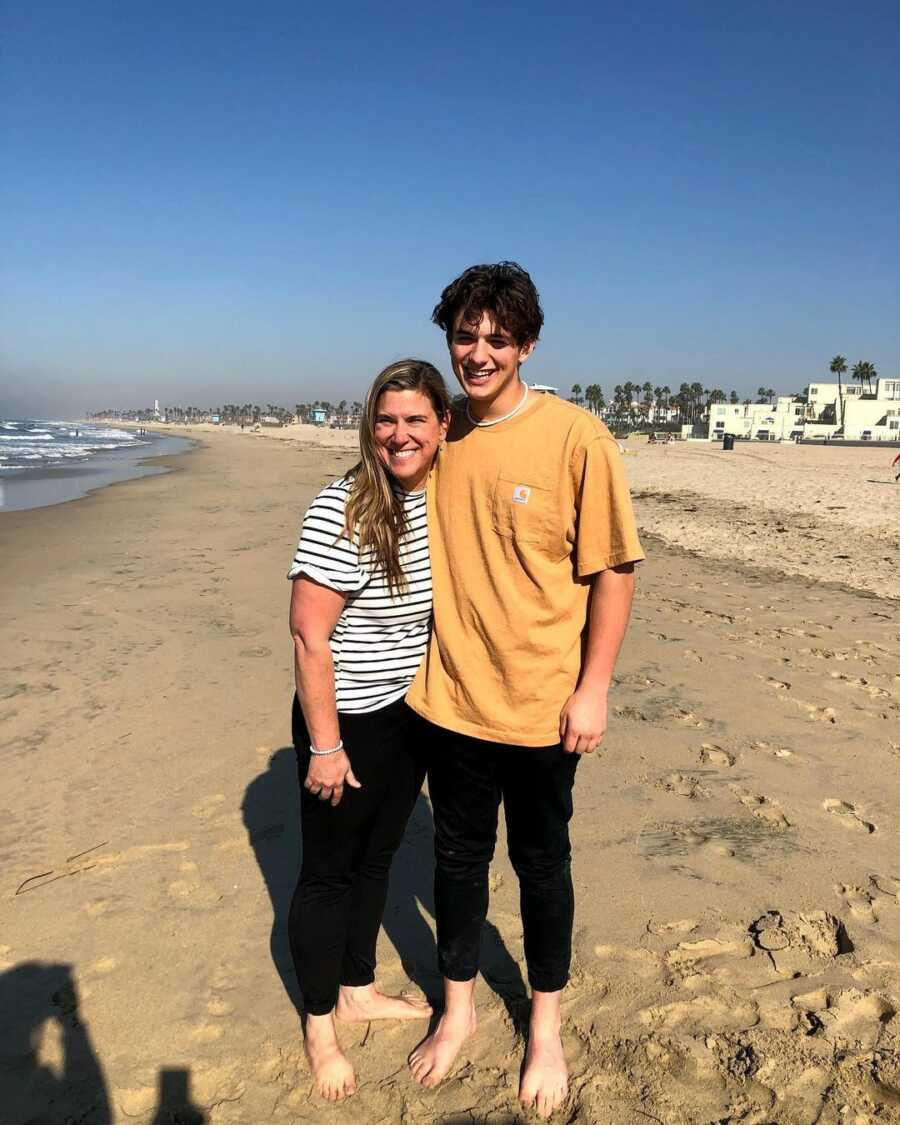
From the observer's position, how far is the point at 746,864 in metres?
2.95

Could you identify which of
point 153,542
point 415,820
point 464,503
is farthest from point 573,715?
point 153,542

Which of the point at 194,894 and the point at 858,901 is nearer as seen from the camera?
the point at 858,901

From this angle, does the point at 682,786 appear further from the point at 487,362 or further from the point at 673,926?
the point at 487,362

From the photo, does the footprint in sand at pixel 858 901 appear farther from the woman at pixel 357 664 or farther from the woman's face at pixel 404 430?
the woman's face at pixel 404 430

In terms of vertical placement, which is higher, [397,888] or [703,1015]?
[703,1015]

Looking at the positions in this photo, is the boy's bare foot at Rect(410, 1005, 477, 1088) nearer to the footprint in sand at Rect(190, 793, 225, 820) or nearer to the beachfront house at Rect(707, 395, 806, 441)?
the footprint in sand at Rect(190, 793, 225, 820)

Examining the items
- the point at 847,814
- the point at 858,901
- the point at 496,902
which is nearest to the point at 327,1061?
the point at 496,902

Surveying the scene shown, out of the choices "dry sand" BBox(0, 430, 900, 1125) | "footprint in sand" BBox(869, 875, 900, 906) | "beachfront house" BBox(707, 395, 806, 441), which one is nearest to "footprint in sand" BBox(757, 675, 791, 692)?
"dry sand" BBox(0, 430, 900, 1125)

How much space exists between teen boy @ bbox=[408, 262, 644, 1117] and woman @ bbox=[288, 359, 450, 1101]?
82 mm

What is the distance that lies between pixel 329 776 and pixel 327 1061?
89cm

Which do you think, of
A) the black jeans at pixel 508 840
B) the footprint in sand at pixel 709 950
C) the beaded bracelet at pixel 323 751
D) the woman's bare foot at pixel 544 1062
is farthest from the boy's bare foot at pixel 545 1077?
the beaded bracelet at pixel 323 751

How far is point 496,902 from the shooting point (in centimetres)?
285

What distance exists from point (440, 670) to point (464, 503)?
1.53 ft

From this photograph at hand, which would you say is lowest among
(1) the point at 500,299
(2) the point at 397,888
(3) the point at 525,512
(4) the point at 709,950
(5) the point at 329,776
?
(2) the point at 397,888
